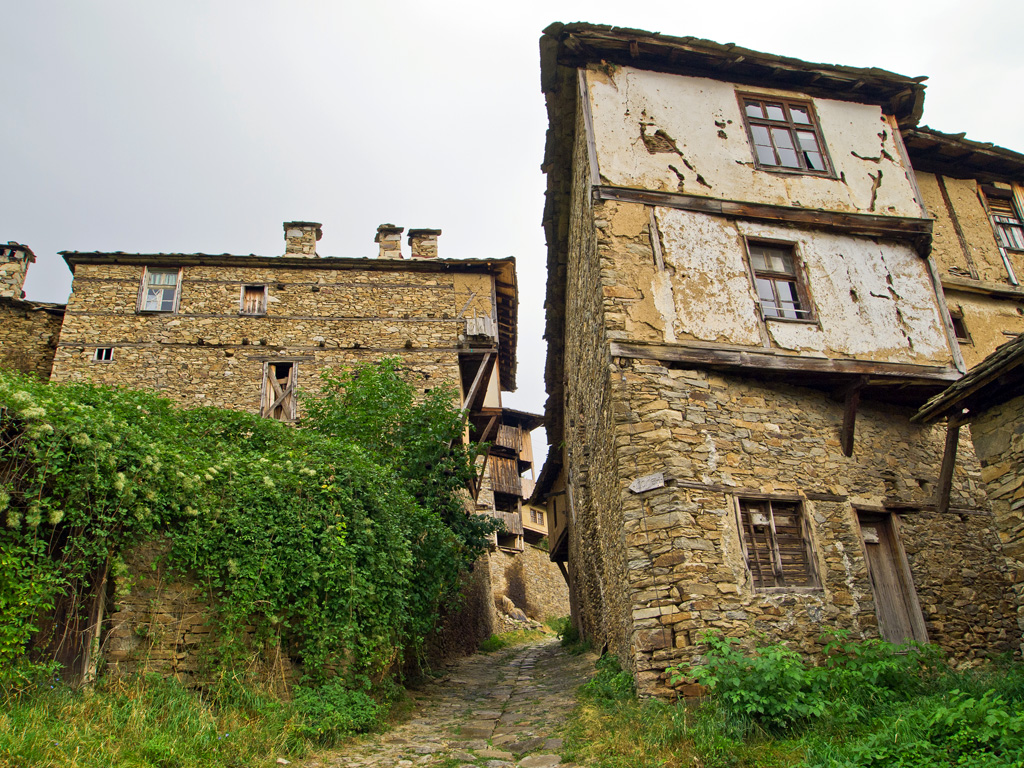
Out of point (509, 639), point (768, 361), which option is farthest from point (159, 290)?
point (768, 361)

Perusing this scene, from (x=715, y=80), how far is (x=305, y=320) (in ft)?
31.8

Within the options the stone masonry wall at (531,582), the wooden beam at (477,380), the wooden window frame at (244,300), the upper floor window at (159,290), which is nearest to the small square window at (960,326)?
the wooden beam at (477,380)

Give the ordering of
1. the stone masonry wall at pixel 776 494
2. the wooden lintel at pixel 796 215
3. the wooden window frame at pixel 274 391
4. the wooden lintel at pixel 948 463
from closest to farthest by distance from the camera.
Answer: the stone masonry wall at pixel 776 494, the wooden lintel at pixel 948 463, the wooden lintel at pixel 796 215, the wooden window frame at pixel 274 391

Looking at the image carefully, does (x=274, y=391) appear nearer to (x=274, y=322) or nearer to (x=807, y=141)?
(x=274, y=322)

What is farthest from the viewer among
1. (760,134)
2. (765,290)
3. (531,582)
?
(531,582)

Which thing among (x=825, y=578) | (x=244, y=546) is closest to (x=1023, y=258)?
(x=825, y=578)

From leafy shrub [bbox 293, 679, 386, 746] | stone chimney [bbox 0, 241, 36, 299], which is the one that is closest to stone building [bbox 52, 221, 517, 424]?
stone chimney [bbox 0, 241, 36, 299]

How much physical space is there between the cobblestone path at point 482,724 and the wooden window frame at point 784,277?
5304mm

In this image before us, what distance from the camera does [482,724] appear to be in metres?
7.06

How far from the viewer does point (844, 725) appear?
214 inches

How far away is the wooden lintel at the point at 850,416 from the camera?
8117mm

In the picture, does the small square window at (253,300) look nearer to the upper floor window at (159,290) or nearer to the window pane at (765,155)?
the upper floor window at (159,290)

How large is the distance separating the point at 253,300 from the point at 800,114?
11538mm

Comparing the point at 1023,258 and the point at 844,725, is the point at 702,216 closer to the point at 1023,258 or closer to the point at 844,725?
the point at 844,725
